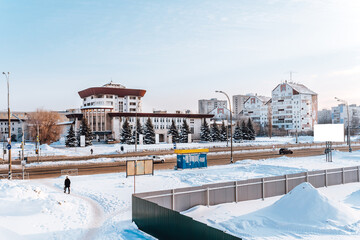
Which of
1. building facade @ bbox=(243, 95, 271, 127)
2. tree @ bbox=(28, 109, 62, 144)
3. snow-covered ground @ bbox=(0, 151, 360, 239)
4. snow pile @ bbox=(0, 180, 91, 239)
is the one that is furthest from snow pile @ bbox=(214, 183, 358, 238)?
building facade @ bbox=(243, 95, 271, 127)

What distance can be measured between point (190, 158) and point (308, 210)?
18718 millimetres

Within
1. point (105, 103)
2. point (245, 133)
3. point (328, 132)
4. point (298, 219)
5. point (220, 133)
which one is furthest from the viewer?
point (105, 103)

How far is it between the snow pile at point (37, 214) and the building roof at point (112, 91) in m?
82.2

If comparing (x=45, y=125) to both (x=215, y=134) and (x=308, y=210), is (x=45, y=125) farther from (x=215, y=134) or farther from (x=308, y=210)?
(x=308, y=210)

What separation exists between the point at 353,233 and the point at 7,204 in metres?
16.6

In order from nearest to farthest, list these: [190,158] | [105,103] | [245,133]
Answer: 1. [190,158]
2. [245,133]
3. [105,103]

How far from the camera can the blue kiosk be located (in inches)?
1280

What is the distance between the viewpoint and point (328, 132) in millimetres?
33750

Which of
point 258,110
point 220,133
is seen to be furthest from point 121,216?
point 258,110

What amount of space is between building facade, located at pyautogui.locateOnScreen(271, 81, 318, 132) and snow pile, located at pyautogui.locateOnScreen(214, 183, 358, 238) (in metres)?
106

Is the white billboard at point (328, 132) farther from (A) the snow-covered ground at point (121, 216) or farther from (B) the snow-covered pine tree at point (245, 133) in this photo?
(B) the snow-covered pine tree at point (245, 133)

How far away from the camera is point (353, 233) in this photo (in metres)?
13.3

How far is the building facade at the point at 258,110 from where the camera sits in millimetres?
133500

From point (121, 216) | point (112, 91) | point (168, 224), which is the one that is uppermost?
point (112, 91)
